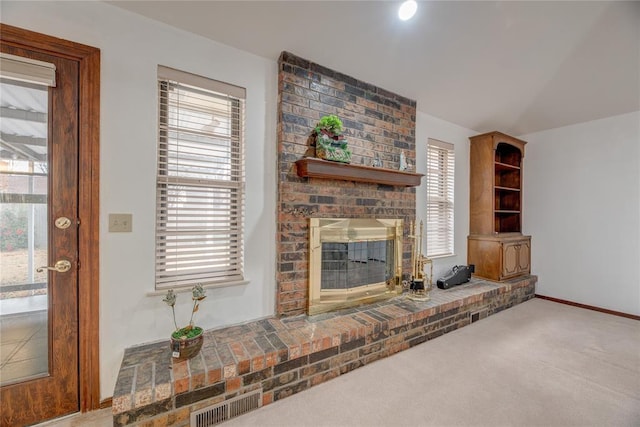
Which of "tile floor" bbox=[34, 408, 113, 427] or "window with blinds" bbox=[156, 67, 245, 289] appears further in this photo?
"window with blinds" bbox=[156, 67, 245, 289]

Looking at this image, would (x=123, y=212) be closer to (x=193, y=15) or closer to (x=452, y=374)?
(x=193, y=15)

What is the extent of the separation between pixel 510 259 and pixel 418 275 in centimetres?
178

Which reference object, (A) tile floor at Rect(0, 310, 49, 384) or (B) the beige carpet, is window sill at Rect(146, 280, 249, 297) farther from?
(B) the beige carpet

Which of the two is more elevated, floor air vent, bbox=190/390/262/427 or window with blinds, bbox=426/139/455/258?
window with blinds, bbox=426/139/455/258

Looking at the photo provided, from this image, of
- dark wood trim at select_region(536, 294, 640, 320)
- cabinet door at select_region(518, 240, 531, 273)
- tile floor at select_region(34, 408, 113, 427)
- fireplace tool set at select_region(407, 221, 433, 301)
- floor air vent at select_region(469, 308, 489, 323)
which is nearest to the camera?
tile floor at select_region(34, 408, 113, 427)

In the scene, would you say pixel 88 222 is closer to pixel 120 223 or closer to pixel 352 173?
pixel 120 223

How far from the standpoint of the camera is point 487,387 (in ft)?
6.33

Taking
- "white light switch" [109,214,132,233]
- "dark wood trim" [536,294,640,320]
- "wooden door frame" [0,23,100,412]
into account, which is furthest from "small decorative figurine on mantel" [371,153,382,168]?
"dark wood trim" [536,294,640,320]

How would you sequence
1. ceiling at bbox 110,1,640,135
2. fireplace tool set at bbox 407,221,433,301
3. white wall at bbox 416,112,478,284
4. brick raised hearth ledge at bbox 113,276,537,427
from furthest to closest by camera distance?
white wall at bbox 416,112,478,284 < fireplace tool set at bbox 407,221,433,301 < ceiling at bbox 110,1,640,135 < brick raised hearth ledge at bbox 113,276,537,427

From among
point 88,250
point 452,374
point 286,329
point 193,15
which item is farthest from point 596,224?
point 88,250

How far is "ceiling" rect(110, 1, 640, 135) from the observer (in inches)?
80.3

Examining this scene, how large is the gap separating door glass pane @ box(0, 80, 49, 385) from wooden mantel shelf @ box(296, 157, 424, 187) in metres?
1.72

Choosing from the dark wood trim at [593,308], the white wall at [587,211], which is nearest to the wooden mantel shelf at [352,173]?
the white wall at [587,211]

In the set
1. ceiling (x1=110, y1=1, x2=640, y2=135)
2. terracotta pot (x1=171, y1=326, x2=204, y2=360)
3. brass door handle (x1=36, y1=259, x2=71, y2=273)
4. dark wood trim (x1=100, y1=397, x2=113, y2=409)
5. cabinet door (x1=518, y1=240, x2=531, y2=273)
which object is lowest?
dark wood trim (x1=100, y1=397, x2=113, y2=409)
